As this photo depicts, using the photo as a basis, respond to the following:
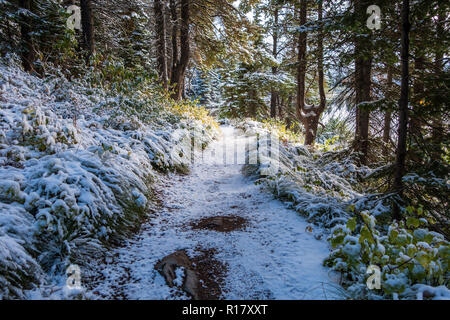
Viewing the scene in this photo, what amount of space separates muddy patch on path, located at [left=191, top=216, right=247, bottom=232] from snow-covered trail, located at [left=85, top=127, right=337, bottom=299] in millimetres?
107

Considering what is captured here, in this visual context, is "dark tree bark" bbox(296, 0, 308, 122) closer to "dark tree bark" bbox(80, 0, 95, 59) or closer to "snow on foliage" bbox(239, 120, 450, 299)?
"snow on foliage" bbox(239, 120, 450, 299)

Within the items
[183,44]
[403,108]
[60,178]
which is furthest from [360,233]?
[183,44]

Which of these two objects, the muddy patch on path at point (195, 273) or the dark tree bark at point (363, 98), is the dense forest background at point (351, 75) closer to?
the dark tree bark at point (363, 98)

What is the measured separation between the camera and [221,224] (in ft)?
13.3

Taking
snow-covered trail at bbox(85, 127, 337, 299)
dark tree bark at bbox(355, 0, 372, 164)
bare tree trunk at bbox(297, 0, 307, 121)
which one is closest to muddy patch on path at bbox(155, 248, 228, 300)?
snow-covered trail at bbox(85, 127, 337, 299)

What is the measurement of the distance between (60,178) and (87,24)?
6.29 meters

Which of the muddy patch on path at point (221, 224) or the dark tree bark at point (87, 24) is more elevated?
the dark tree bark at point (87, 24)

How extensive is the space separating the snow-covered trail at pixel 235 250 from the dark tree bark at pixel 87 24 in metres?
5.29

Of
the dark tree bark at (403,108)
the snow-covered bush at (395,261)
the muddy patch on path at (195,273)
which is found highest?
the dark tree bark at (403,108)

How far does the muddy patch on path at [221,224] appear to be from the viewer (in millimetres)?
3912

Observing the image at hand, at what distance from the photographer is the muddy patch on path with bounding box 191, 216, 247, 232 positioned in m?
3.91

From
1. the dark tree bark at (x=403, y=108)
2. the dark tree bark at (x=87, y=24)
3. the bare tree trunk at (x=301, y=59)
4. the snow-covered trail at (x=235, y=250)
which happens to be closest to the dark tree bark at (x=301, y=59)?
the bare tree trunk at (x=301, y=59)
